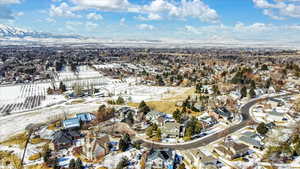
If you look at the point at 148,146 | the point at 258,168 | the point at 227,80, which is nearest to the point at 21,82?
the point at 148,146

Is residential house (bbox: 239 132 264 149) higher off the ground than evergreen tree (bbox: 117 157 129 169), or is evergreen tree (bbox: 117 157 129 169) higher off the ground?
residential house (bbox: 239 132 264 149)

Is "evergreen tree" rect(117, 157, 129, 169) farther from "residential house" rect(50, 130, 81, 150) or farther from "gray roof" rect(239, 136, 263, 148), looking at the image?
"gray roof" rect(239, 136, 263, 148)

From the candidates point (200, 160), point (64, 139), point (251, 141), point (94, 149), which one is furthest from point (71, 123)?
point (251, 141)

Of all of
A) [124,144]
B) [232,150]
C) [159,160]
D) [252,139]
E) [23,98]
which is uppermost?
[252,139]

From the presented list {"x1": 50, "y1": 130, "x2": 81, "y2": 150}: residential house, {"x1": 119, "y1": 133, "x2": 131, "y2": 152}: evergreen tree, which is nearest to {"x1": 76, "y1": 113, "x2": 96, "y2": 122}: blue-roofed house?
{"x1": 50, "y1": 130, "x2": 81, "y2": 150}: residential house

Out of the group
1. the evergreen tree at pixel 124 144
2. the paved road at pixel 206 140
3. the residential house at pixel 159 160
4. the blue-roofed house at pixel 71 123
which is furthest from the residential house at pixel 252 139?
the blue-roofed house at pixel 71 123

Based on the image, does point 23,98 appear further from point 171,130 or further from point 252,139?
point 252,139

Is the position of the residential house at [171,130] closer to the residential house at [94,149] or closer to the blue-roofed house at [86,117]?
the residential house at [94,149]
